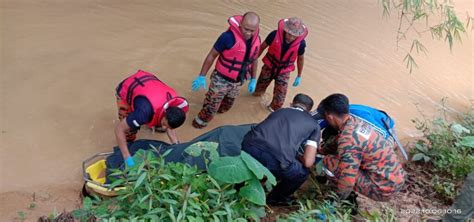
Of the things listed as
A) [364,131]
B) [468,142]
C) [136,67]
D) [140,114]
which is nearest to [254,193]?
[364,131]

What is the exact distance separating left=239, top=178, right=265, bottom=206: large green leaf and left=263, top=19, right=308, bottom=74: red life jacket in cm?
189

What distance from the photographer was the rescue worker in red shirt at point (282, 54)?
4191mm

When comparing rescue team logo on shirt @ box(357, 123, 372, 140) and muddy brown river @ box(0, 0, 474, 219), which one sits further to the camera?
muddy brown river @ box(0, 0, 474, 219)

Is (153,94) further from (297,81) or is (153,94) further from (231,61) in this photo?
(297,81)

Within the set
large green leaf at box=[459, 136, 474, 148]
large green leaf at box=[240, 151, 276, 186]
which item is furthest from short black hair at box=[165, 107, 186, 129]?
large green leaf at box=[459, 136, 474, 148]

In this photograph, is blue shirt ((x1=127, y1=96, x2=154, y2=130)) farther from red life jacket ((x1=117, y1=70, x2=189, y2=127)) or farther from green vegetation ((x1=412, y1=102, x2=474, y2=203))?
green vegetation ((x1=412, y1=102, x2=474, y2=203))

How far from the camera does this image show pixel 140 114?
11.0ft

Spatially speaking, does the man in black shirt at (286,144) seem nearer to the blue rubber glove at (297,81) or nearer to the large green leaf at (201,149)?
the large green leaf at (201,149)

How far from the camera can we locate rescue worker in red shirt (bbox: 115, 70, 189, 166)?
3281 millimetres

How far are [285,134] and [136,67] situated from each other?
2390 millimetres

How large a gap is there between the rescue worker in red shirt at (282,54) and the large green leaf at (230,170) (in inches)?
71.3

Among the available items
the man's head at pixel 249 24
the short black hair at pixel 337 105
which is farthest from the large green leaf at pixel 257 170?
the man's head at pixel 249 24

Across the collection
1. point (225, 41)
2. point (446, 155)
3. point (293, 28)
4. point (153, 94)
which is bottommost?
point (446, 155)

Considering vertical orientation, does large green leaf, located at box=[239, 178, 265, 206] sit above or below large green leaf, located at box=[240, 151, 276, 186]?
below
